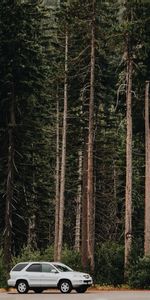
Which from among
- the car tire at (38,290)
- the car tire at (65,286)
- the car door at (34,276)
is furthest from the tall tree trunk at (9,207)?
the car tire at (65,286)

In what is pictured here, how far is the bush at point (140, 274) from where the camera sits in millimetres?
34875

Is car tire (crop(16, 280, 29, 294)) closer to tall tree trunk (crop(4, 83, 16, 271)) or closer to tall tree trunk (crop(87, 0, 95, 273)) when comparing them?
tall tree trunk (crop(87, 0, 95, 273))

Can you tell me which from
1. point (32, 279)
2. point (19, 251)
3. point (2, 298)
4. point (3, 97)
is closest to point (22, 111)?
point (3, 97)

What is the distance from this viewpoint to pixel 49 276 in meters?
31.9

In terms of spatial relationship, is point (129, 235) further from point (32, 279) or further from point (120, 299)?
point (120, 299)

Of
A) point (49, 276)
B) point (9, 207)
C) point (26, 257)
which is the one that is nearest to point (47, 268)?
point (49, 276)

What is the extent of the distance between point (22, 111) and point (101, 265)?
1136cm

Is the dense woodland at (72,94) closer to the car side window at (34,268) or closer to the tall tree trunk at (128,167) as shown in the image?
the tall tree trunk at (128,167)

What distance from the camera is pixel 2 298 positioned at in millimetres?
27641

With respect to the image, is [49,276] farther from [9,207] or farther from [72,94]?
[72,94]

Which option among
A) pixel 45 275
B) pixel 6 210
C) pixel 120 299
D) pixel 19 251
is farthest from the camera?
pixel 19 251

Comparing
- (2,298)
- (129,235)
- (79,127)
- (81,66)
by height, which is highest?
(81,66)

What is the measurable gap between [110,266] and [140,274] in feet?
8.95

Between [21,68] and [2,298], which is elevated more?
[21,68]
